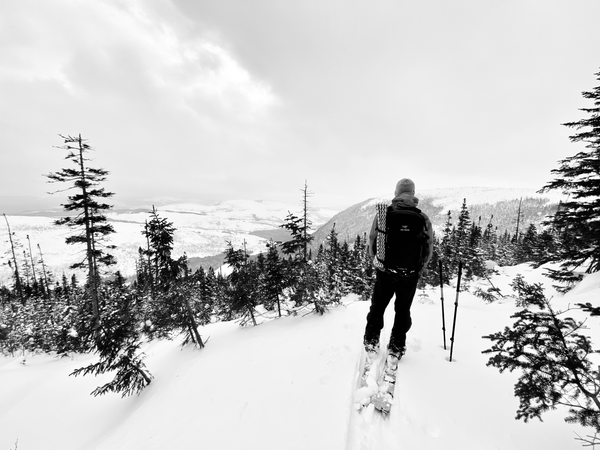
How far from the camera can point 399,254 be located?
3.82 meters

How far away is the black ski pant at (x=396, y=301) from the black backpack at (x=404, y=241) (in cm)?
18

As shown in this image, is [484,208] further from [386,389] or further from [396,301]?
[386,389]

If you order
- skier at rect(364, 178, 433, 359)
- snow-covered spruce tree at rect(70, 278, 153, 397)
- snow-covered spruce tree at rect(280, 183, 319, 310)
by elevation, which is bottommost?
snow-covered spruce tree at rect(70, 278, 153, 397)

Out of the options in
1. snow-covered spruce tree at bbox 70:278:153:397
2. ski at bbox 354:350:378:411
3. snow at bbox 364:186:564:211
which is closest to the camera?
ski at bbox 354:350:378:411

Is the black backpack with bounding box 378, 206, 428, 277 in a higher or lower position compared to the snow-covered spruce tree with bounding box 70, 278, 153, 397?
higher

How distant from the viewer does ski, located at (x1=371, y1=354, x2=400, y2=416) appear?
3305mm

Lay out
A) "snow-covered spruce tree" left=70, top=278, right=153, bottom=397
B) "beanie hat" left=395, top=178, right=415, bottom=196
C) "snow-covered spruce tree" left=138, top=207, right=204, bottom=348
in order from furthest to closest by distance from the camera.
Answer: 1. "snow-covered spruce tree" left=138, top=207, right=204, bottom=348
2. "snow-covered spruce tree" left=70, top=278, right=153, bottom=397
3. "beanie hat" left=395, top=178, right=415, bottom=196

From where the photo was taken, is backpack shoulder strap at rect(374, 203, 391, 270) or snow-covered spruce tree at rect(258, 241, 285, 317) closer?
backpack shoulder strap at rect(374, 203, 391, 270)

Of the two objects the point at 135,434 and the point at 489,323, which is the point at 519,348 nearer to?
the point at 489,323

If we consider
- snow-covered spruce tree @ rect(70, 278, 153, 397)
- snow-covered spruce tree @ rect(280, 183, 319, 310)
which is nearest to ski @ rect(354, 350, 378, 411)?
snow-covered spruce tree @ rect(280, 183, 319, 310)

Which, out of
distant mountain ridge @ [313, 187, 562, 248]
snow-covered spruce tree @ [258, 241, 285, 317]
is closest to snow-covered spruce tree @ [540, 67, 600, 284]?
snow-covered spruce tree @ [258, 241, 285, 317]

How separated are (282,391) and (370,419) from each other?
1785 mm

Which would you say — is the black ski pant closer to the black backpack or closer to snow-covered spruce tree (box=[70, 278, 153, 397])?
the black backpack

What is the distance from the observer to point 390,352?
423 centimetres
